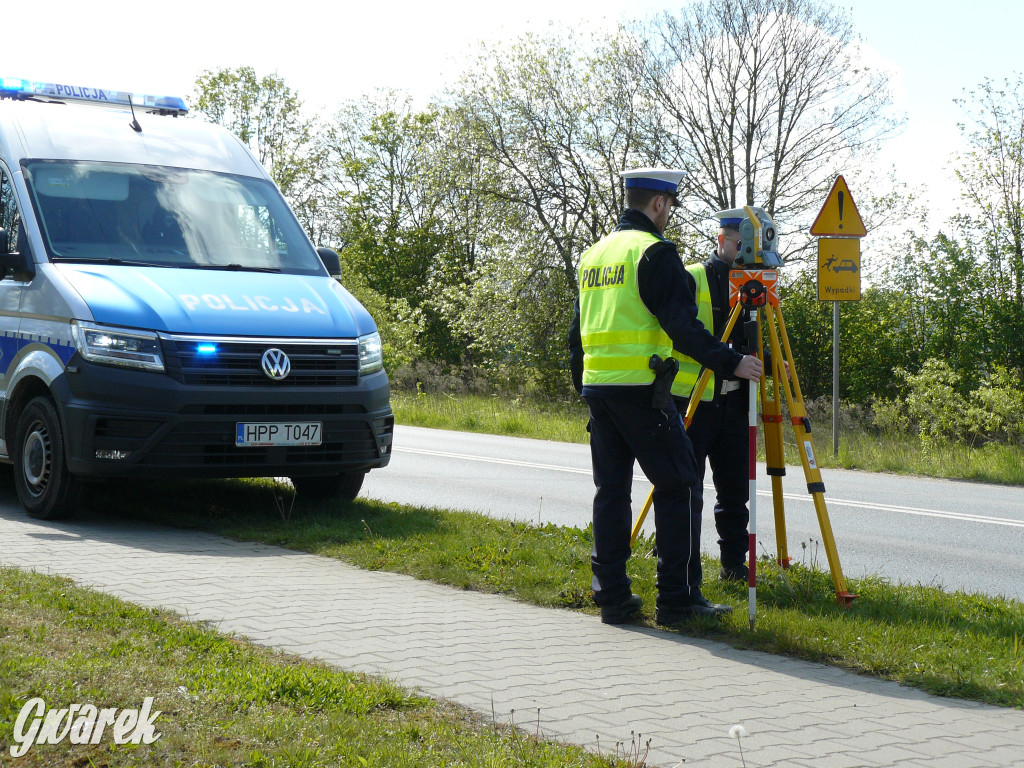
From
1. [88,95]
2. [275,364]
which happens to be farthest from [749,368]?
[88,95]

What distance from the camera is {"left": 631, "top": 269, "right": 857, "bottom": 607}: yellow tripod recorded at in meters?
5.89

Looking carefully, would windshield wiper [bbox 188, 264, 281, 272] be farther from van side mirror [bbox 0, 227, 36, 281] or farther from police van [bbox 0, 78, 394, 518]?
van side mirror [bbox 0, 227, 36, 281]

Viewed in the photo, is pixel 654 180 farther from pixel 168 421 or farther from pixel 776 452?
pixel 168 421

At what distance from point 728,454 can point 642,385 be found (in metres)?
1.33

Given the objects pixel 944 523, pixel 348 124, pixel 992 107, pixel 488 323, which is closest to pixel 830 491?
pixel 944 523

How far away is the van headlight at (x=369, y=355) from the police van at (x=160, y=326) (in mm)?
17

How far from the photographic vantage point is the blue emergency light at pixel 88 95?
9766mm

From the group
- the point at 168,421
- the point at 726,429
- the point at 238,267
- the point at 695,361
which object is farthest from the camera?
the point at 238,267

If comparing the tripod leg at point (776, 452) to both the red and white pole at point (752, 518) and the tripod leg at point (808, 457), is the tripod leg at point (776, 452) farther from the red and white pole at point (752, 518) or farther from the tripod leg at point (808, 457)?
the red and white pole at point (752, 518)

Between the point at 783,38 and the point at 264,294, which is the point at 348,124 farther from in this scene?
the point at 264,294

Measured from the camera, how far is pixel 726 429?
6754 millimetres

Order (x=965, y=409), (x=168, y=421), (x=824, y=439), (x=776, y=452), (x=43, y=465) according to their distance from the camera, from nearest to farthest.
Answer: (x=776, y=452) → (x=168, y=421) → (x=43, y=465) → (x=965, y=409) → (x=824, y=439)

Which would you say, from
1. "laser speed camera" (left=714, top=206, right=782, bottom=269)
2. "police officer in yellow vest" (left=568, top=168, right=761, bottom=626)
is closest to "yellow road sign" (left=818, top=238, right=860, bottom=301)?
"laser speed camera" (left=714, top=206, right=782, bottom=269)

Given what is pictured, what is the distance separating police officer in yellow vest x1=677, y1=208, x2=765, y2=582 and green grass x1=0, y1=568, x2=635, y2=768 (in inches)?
114
